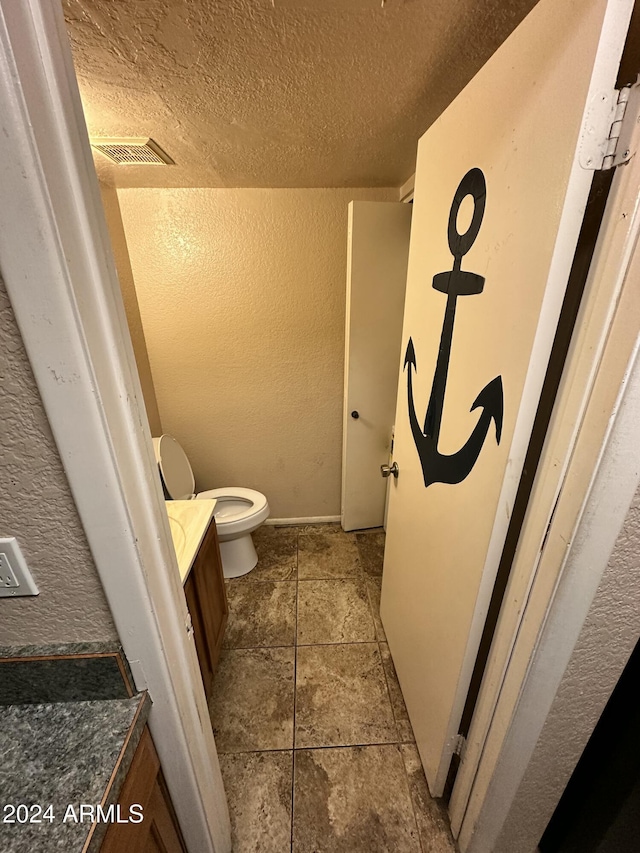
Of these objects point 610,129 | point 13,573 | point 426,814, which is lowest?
point 426,814

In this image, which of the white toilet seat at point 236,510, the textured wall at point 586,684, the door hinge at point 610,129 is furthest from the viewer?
the white toilet seat at point 236,510

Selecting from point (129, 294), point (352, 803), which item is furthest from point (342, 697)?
point (129, 294)

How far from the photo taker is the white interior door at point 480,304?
540 millimetres

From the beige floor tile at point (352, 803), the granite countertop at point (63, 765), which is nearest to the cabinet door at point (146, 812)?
the granite countertop at point (63, 765)

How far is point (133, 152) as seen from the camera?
137 cm

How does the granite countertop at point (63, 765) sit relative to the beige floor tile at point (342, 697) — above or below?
above

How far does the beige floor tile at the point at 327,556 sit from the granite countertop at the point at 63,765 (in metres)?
1.48

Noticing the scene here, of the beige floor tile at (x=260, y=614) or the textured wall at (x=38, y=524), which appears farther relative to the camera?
the beige floor tile at (x=260, y=614)

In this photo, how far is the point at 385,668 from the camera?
5.03 ft

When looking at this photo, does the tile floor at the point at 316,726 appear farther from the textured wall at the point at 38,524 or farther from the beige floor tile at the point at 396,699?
the textured wall at the point at 38,524

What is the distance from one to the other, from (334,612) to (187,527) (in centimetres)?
96

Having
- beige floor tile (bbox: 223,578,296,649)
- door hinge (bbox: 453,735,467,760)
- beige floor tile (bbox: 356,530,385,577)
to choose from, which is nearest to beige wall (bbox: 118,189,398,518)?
beige floor tile (bbox: 356,530,385,577)

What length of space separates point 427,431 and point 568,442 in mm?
491

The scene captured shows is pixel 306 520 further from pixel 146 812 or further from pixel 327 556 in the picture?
pixel 146 812
